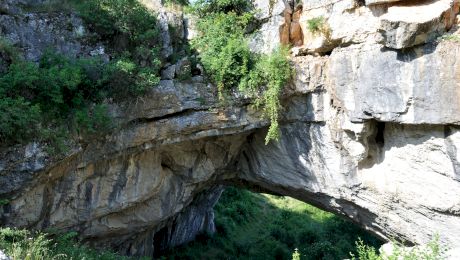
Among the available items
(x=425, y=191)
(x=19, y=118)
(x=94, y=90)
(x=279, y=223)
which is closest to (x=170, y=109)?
(x=94, y=90)

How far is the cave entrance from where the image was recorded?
45.6 ft

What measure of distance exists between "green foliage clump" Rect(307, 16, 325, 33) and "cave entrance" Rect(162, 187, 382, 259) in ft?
26.9

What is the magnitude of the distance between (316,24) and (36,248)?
6266 millimetres

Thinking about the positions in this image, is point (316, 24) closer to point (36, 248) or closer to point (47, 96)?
point (47, 96)

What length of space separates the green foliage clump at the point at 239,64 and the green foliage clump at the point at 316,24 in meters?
0.76

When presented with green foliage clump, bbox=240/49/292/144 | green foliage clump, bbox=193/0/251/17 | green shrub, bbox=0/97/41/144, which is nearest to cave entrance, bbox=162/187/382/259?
green foliage clump, bbox=240/49/292/144

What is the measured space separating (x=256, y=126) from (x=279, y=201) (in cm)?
1150

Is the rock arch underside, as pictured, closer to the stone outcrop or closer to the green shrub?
the stone outcrop

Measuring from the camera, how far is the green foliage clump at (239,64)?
7980mm

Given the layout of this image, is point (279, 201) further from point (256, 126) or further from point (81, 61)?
point (81, 61)

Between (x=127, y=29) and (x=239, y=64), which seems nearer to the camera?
(x=127, y=29)

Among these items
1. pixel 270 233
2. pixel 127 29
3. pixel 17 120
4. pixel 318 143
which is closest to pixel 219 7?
pixel 127 29

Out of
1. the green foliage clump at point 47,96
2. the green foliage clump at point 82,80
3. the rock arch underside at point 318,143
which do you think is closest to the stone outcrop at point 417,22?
the rock arch underside at point 318,143

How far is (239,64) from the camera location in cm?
817
